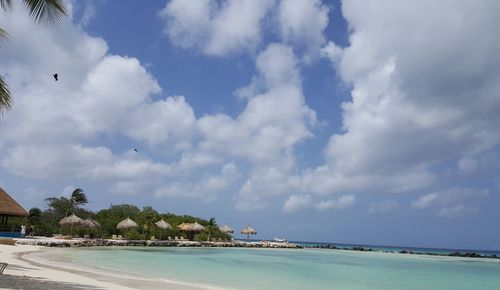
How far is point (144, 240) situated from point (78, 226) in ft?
17.7

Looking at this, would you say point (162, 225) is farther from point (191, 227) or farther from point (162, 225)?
point (191, 227)

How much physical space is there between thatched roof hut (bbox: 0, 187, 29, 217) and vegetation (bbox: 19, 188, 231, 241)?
10.6 meters

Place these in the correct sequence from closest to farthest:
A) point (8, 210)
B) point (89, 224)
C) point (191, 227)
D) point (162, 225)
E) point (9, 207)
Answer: point (8, 210) < point (9, 207) < point (89, 224) < point (162, 225) < point (191, 227)

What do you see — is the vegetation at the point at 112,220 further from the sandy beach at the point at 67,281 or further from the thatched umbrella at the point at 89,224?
the sandy beach at the point at 67,281

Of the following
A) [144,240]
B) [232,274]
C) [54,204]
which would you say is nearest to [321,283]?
[232,274]

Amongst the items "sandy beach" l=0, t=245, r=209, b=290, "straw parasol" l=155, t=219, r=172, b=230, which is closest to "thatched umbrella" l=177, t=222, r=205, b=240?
"straw parasol" l=155, t=219, r=172, b=230

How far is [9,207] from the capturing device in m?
27.1

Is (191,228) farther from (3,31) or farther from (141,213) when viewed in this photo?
(3,31)

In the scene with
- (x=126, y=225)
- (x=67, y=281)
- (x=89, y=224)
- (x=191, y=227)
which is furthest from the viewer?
(x=191, y=227)

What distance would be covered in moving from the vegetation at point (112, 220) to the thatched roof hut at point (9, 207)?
1058cm

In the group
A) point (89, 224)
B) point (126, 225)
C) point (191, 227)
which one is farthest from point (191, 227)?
point (89, 224)

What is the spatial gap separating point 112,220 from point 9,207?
16.5 metres

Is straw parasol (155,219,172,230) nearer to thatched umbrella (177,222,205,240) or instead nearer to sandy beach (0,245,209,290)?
thatched umbrella (177,222,205,240)

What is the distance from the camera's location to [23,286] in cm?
877
